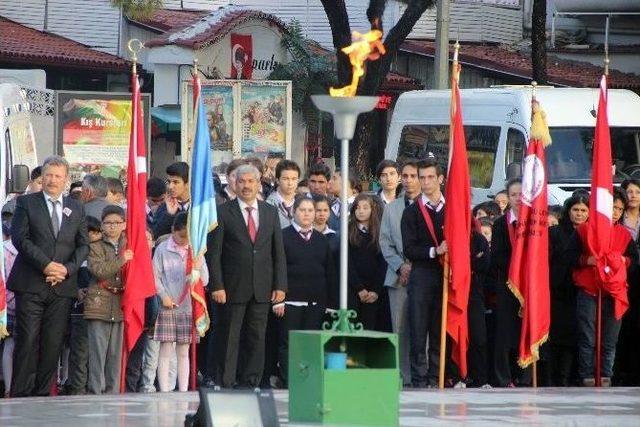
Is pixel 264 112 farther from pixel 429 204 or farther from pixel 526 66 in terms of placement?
pixel 526 66

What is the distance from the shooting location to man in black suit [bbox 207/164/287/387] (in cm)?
1619

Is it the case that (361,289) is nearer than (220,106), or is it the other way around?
(361,289)

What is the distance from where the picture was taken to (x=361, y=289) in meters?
17.1

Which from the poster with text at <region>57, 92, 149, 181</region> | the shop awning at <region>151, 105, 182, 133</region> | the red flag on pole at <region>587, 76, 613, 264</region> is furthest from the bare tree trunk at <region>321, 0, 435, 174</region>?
the red flag on pole at <region>587, 76, 613, 264</region>

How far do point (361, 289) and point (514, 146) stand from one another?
6018mm

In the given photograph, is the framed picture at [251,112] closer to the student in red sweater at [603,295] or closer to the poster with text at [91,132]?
the poster with text at [91,132]

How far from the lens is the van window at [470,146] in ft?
75.2

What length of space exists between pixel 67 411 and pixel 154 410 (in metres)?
0.69

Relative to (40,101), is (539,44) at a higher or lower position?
higher

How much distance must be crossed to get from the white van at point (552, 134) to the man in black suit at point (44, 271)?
751 cm

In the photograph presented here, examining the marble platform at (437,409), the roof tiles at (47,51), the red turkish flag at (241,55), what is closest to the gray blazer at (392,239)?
the marble platform at (437,409)

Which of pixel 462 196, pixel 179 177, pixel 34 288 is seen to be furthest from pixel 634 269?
pixel 34 288

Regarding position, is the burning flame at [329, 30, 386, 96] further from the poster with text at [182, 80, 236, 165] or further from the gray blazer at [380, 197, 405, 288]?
the poster with text at [182, 80, 236, 165]

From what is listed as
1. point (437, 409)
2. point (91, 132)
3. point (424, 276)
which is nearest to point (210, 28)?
point (91, 132)
